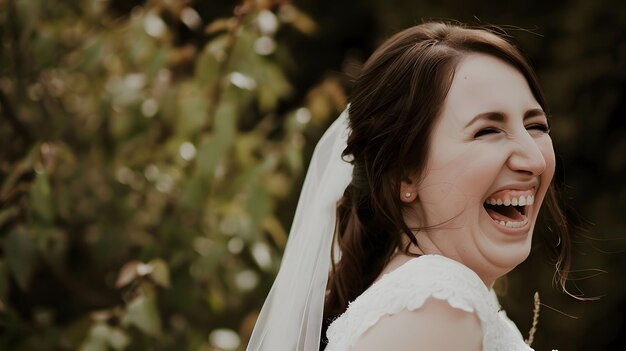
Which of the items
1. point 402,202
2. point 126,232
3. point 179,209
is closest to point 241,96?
point 179,209

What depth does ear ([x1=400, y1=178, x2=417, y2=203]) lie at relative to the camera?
1804 mm

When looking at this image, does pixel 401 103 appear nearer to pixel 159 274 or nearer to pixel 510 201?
pixel 510 201

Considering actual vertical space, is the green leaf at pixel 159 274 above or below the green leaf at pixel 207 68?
below

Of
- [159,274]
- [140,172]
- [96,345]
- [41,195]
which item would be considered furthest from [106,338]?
[140,172]

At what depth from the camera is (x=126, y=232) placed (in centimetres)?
317

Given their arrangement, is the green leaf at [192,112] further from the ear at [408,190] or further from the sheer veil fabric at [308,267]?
the ear at [408,190]

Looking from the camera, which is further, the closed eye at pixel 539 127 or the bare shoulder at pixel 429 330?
the closed eye at pixel 539 127

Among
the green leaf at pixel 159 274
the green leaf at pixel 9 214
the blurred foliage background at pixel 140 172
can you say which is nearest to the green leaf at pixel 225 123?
the blurred foliage background at pixel 140 172

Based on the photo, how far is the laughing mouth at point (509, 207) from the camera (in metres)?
1.72

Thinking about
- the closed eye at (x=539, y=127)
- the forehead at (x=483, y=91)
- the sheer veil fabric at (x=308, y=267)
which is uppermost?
the forehead at (x=483, y=91)

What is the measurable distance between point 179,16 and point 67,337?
1264 mm

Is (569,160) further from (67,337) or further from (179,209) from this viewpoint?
(67,337)

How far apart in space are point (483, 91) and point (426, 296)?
1.51ft


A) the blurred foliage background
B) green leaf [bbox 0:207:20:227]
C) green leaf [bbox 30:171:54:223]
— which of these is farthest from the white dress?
green leaf [bbox 0:207:20:227]
